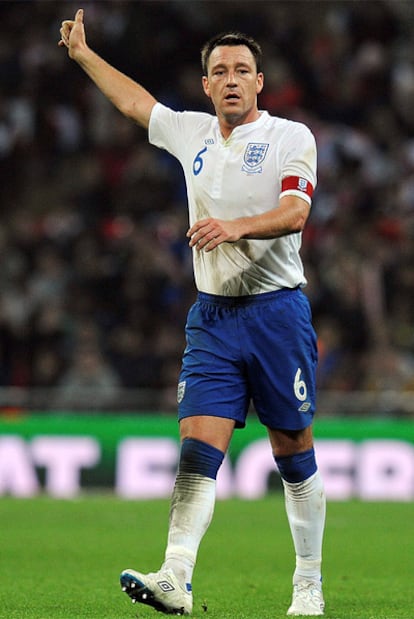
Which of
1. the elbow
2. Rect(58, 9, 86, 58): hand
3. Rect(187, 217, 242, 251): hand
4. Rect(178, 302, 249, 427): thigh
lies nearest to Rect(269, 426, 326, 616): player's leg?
Rect(178, 302, 249, 427): thigh

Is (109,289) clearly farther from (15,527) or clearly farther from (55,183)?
(15,527)

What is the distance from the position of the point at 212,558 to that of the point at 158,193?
29.6 feet

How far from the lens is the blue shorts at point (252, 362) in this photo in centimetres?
562

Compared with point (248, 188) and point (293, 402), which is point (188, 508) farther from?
point (248, 188)

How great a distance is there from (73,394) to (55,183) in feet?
15.6

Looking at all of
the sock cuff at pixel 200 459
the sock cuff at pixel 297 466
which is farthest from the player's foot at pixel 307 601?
the sock cuff at pixel 200 459

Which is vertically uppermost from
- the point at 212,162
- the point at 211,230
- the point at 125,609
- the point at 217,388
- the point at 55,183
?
the point at 55,183

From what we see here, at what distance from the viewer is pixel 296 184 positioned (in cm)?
552

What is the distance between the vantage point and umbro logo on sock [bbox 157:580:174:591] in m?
5.16

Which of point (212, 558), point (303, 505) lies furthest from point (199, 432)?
point (212, 558)

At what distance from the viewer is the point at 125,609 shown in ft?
19.1

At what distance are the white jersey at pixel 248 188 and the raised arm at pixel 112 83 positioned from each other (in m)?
0.40

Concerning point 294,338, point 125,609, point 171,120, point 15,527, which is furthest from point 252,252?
point 15,527

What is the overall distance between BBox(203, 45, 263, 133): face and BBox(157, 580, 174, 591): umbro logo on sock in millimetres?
1933
